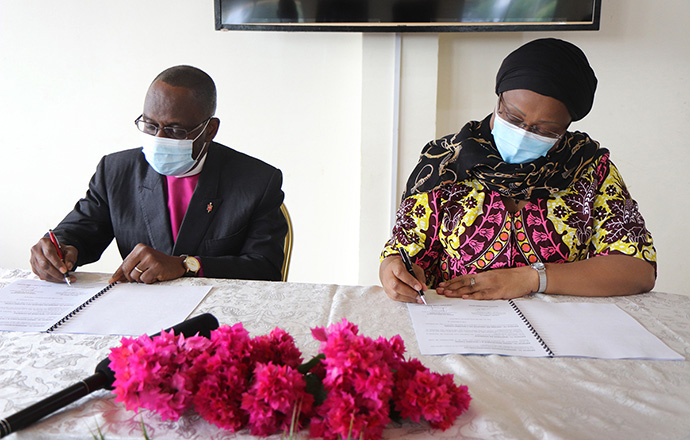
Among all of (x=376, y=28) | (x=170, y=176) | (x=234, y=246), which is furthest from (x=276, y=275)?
(x=376, y=28)

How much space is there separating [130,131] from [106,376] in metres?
2.82

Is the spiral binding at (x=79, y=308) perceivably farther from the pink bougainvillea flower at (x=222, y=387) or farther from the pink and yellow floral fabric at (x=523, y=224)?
the pink and yellow floral fabric at (x=523, y=224)

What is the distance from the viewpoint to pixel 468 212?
6.09 ft

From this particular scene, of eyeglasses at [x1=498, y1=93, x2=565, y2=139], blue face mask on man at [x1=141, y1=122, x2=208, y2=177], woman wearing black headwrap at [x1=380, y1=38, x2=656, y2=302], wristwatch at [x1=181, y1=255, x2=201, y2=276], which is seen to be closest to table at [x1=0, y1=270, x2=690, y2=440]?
woman wearing black headwrap at [x1=380, y1=38, x2=656, y2=302]

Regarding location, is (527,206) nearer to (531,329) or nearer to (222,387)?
(531,329)

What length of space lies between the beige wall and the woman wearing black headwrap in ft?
4.66

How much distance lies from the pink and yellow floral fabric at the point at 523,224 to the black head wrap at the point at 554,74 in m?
0.28

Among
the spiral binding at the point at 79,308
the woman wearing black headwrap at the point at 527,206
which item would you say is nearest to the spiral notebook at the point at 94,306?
the spiral binding at the point at 79,308

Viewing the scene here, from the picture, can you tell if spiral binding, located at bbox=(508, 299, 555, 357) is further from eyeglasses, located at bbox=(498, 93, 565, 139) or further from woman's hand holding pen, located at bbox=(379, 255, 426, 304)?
eyeglasses, located at bbox=(498, 93, 565, 139)

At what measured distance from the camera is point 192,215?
2.08 metres

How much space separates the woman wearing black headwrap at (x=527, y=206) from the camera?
164 centimetres

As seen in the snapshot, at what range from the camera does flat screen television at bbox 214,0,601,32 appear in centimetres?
306

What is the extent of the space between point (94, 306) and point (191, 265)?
38 cm

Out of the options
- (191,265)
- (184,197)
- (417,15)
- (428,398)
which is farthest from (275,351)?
(417,15)
